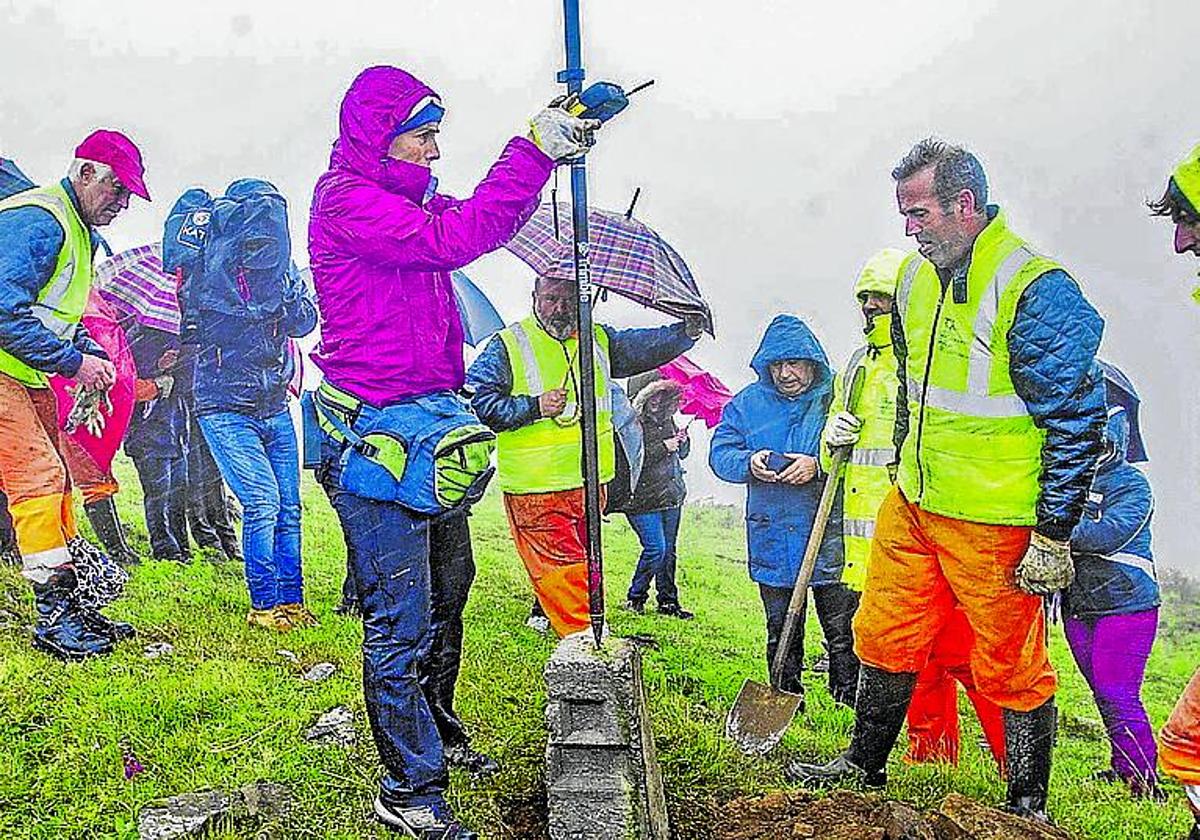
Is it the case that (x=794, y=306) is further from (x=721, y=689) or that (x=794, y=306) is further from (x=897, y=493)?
(x=721, y=689)

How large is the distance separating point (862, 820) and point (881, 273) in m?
2.03

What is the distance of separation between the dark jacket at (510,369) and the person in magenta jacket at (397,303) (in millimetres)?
948

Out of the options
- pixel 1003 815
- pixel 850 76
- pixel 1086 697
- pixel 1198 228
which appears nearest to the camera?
pixel 1198 228

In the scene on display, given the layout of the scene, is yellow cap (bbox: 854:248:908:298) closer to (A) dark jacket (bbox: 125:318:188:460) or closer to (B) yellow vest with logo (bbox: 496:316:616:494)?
(B) yellow vest with logo (bbox: 496:316:616:494)

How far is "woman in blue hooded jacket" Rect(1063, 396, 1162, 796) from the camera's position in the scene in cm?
406

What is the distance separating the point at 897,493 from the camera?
3.91 meters

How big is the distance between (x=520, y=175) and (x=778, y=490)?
2137 millimetres

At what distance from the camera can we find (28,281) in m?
4.44

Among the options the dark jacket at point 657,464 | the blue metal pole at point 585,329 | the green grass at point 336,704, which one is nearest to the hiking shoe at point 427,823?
the green grass at point 336,704

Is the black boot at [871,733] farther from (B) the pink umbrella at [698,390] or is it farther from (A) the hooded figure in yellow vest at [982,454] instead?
(B) the pink umbrella at [698,390]

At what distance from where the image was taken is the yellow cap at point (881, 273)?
4.48m

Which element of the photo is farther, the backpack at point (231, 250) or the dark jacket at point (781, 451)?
the backpack at point (231, 250)

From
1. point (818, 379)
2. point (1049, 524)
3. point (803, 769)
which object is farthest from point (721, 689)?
point (1049, 524)

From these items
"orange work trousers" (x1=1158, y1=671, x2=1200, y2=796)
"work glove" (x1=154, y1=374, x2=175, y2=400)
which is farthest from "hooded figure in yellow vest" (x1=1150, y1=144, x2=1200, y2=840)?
"work glove" (x1=154, y1=374, x2=175, y2=400)
